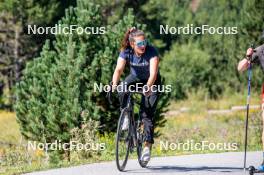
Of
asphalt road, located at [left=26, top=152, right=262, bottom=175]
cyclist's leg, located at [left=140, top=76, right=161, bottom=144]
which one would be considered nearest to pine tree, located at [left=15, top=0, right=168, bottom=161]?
asphalt road, located at [left=26, top=152, right=262, bottom=175]

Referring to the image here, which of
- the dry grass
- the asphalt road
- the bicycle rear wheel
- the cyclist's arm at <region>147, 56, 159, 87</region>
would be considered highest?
the cyclist's arm at <region>147, 56, 159, 87</region>

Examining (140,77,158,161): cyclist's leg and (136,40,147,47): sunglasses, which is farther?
(140,77,158,161): cyclist's leg

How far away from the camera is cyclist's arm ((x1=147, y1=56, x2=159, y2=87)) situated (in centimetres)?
1042

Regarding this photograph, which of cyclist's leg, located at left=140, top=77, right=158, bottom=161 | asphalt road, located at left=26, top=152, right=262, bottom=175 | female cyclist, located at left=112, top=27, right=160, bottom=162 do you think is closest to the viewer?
female cyclist, located at left=112, top=27, right=160, bottom=162

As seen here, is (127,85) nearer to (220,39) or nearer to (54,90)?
(54,90)

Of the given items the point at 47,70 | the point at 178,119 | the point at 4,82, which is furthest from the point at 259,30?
the point at 47,70

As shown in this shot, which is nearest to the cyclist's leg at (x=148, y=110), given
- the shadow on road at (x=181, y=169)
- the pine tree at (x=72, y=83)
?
the shadow on road at (x=181, y=169)

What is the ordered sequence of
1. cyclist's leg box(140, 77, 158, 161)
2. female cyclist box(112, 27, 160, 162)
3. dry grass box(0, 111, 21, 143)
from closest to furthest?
female cyclist box(112, 27, 160, 162) → cyclist's leg box(140, 77, 158, 161) → dry grass box(0, 111, 21, 143)

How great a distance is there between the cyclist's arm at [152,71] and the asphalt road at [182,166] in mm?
1206

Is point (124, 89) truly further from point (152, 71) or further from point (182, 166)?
point (182, 166)

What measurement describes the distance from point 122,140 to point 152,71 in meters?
1.05

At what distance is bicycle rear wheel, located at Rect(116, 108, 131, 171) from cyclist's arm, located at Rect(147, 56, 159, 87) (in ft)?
1.68

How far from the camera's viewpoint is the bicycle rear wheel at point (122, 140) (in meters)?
10.4

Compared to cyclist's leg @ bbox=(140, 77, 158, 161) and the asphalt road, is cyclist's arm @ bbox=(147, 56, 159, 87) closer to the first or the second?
cyclist's leg @ bbox=(140, 77, 158, 161)
